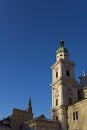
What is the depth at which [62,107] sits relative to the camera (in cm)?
7156

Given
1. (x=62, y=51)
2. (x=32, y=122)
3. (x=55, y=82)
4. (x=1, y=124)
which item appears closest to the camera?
→ (x=32, y=122)

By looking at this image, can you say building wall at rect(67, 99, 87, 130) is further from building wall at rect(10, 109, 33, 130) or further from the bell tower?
building wall at rect(10, 109, 33, 130)

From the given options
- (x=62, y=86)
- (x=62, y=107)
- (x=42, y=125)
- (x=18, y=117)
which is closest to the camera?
(x=42, y=125)

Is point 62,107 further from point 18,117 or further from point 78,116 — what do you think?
point 18,117

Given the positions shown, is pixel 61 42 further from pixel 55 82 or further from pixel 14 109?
pixel 14 109

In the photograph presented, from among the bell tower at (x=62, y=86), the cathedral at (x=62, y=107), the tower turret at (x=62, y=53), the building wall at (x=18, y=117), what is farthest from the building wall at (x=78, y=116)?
the tower turret at (x=62, y=53)

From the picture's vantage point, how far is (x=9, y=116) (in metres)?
76.9

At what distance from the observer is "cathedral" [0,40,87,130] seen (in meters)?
66.6

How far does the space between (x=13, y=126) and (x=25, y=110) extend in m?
7.60

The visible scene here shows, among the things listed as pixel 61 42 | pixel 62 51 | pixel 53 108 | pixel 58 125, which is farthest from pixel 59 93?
pixel 61 42

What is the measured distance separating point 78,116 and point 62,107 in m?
7.04

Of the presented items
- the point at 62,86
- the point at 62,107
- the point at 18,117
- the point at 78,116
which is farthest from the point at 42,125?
the point at 62,86

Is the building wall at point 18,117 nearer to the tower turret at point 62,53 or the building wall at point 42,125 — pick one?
the building wall at point 42,125

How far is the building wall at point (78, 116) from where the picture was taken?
6364 centimetres
